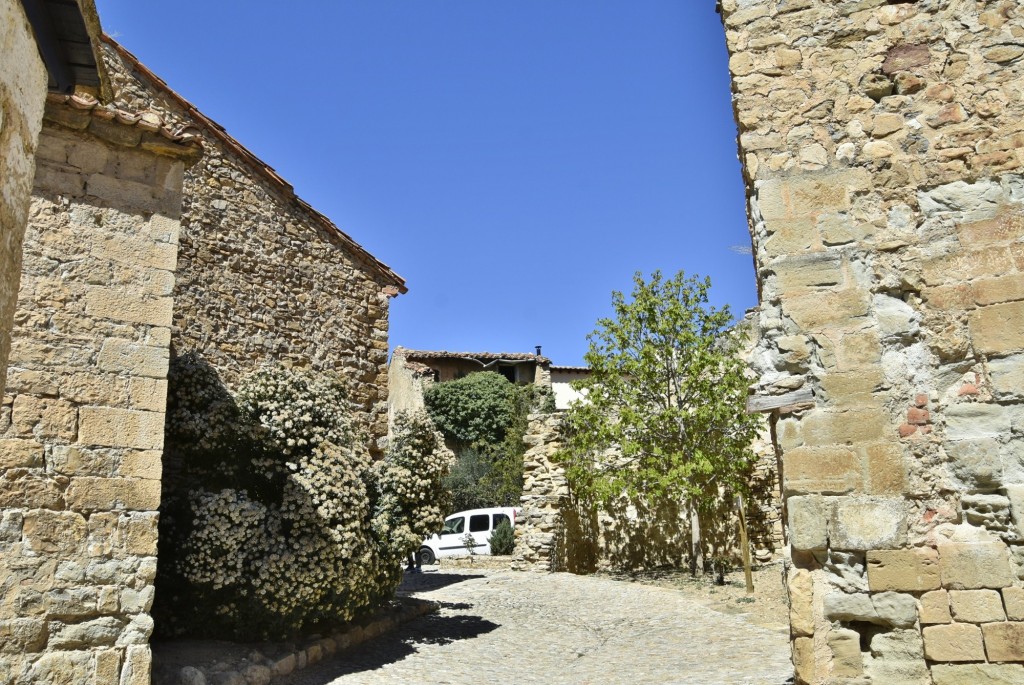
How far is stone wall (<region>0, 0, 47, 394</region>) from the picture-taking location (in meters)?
2.38

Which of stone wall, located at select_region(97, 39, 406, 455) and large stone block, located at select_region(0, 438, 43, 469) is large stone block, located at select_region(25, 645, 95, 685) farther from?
stone wall, located at select_region(97, 39, 406, 455)

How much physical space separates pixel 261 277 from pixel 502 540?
1013 cm

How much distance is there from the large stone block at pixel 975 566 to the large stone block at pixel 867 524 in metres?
0.23

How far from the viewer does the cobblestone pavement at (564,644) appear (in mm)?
7984

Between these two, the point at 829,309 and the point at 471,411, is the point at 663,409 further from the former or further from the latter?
the point at 471,411

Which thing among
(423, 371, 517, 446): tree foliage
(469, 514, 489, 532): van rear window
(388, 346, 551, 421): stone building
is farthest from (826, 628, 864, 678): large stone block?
(388, 346, 551, 421): stone building

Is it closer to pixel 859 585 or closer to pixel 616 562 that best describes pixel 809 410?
pixel 859 585

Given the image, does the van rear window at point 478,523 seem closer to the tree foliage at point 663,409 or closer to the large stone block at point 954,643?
the tree foliage at point 663,409

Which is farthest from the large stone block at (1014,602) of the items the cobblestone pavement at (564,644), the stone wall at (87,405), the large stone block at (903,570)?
the stone wall at (87,405)

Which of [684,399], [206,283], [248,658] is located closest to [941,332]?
[248,658]

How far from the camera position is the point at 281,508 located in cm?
841

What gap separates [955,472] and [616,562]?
41.2ft

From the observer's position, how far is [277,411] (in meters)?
9.04

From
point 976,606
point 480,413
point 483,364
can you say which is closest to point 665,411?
point 976,606
